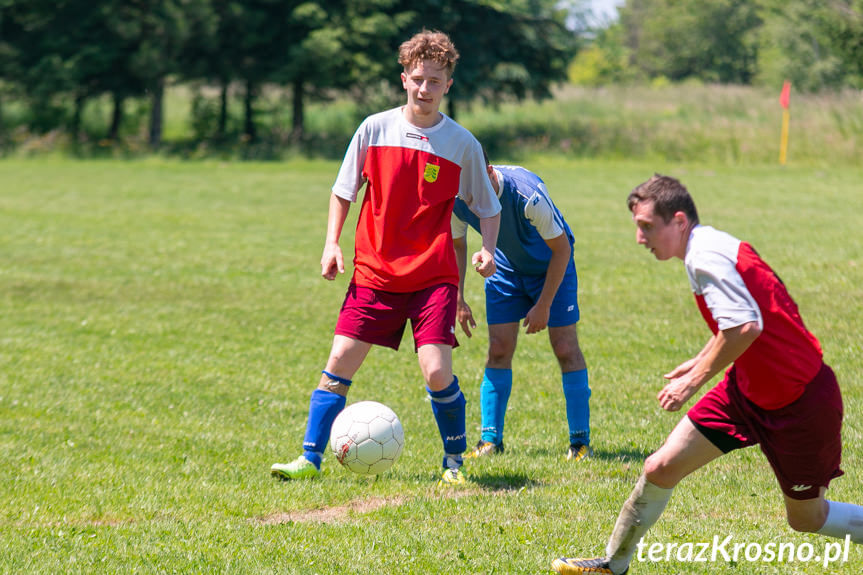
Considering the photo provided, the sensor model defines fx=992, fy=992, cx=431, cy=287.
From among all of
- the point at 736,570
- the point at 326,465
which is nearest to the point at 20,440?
the point at 326,465

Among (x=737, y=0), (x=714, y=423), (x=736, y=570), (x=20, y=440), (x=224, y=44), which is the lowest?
(x=20, y=440)

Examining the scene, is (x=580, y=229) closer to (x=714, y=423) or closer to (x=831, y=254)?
(x=831, y=254)

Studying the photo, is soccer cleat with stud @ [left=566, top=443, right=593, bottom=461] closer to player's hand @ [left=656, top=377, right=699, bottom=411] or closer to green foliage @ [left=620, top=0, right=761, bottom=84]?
player's hand @ [left=656, top=377, right=699, bottom=411]

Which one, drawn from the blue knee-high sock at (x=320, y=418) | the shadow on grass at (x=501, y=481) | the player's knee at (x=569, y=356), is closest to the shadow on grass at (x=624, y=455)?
the player's knee at (x=569, y=356)

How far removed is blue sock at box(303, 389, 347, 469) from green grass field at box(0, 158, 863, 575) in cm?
17

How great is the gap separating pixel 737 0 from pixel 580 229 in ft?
254

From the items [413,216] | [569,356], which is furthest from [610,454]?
[413,216]

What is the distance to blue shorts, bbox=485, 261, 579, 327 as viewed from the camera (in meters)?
A: 6.14

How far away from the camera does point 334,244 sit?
5223 millimetres

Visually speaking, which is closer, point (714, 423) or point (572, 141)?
point (714, 423)

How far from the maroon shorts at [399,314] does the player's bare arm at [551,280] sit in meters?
0.67

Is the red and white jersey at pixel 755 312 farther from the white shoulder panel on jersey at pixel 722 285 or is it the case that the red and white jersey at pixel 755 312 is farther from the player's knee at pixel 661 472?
the player's knee at pixel 661 472

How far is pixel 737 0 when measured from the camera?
87.5m

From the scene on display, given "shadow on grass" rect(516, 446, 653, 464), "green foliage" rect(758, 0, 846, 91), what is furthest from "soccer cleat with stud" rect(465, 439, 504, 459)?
"green foliage" rect(758, 0, 846, 91)
